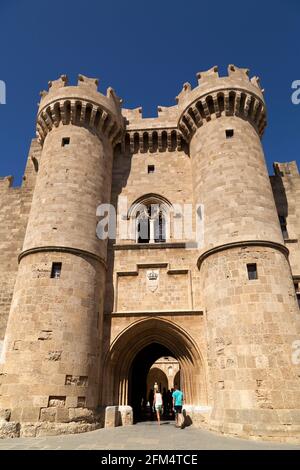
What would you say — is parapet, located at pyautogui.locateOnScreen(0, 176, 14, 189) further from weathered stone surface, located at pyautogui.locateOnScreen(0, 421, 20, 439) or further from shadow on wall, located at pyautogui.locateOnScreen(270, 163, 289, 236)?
shadow on wall, located at pyautogui.locateOnScreen(270, 163, 289, 236)

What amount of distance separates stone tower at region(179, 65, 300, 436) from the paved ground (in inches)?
27.7

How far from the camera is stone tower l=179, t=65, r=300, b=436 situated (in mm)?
7605

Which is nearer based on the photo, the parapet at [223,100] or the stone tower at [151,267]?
the stone tower at [151,267]

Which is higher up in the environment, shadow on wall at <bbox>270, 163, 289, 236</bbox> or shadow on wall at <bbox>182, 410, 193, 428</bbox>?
shadow on wall at <bbox>270, 163, 289, 236</bbox>

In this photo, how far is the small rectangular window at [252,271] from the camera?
29.3ft

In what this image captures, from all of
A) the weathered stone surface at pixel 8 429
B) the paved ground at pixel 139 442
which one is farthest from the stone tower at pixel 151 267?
the paved ground at pixel 139 442

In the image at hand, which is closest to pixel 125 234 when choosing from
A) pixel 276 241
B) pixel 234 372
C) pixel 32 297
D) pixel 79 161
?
pixel 79 161

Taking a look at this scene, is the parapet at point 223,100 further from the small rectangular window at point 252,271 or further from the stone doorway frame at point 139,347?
the stone doorway frame at point 139,347

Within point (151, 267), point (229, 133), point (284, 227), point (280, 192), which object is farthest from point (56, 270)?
point (280, 192)

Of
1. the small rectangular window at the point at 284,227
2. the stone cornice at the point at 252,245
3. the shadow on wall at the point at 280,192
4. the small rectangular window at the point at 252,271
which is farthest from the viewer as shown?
the shadow on wall at the point at 280,192

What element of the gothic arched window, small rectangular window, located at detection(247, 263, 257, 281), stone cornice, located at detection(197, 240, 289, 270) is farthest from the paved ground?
the gothic arched window

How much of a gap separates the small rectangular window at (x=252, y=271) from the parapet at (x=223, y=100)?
6182 mm
